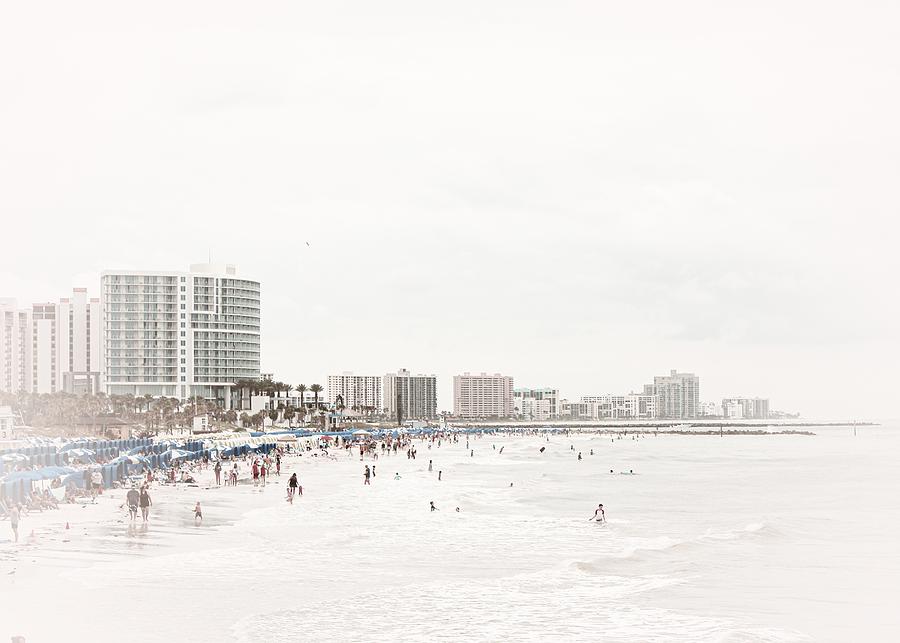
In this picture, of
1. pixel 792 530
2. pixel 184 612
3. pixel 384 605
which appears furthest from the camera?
pixel 792 530

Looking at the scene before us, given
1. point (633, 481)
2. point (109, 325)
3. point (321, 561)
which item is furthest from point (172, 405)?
point (321, 561)

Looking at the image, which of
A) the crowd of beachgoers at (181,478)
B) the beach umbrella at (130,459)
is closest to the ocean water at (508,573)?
the crowd of beachgoers at (181,478)

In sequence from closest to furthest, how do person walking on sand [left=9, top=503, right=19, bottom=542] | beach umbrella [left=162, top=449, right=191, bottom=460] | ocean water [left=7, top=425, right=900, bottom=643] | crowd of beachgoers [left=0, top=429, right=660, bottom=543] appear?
ocean water [left=7, top=425, right=900, bottom=643] → person walking on sand [left=9, top=503, right=19, bottom=542] → crowd of beachgoers [left=0, top=429, right=660, bottom=543] → beach umbrella [left=162, top=449, right=191, bottom=460]

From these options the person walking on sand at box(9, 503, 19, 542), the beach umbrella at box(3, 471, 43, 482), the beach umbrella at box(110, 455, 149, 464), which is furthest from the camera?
the beach umbrella at box(110, 455, 149, 464)

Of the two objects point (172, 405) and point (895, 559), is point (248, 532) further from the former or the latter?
point (172, 405)

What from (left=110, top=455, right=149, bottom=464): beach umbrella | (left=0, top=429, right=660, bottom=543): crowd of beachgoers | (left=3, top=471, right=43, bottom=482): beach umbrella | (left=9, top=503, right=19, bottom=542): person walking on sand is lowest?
(left=0, top=429, right=660, bottom=543): crowd of beachgoers

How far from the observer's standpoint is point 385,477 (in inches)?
2682

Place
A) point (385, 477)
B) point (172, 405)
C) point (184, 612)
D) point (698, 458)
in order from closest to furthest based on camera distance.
A: point (184, 612) → point (385, 477) → point (698, 458) → point (172, 405)

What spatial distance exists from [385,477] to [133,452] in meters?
19.2

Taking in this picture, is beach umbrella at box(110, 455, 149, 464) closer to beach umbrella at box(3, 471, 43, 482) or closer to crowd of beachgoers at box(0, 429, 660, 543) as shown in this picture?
crowd of beachgoers at box(0, 429, 660, 543)

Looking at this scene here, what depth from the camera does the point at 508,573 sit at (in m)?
26.0

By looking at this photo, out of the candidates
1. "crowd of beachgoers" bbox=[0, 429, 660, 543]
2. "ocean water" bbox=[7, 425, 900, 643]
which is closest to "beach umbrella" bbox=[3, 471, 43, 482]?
"crowd of beachgoers" bbox=[0, 429, 660, 543]

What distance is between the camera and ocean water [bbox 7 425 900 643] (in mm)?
19859

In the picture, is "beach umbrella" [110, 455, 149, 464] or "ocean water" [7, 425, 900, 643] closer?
"ocean water" [7, 425, 900, 643]
